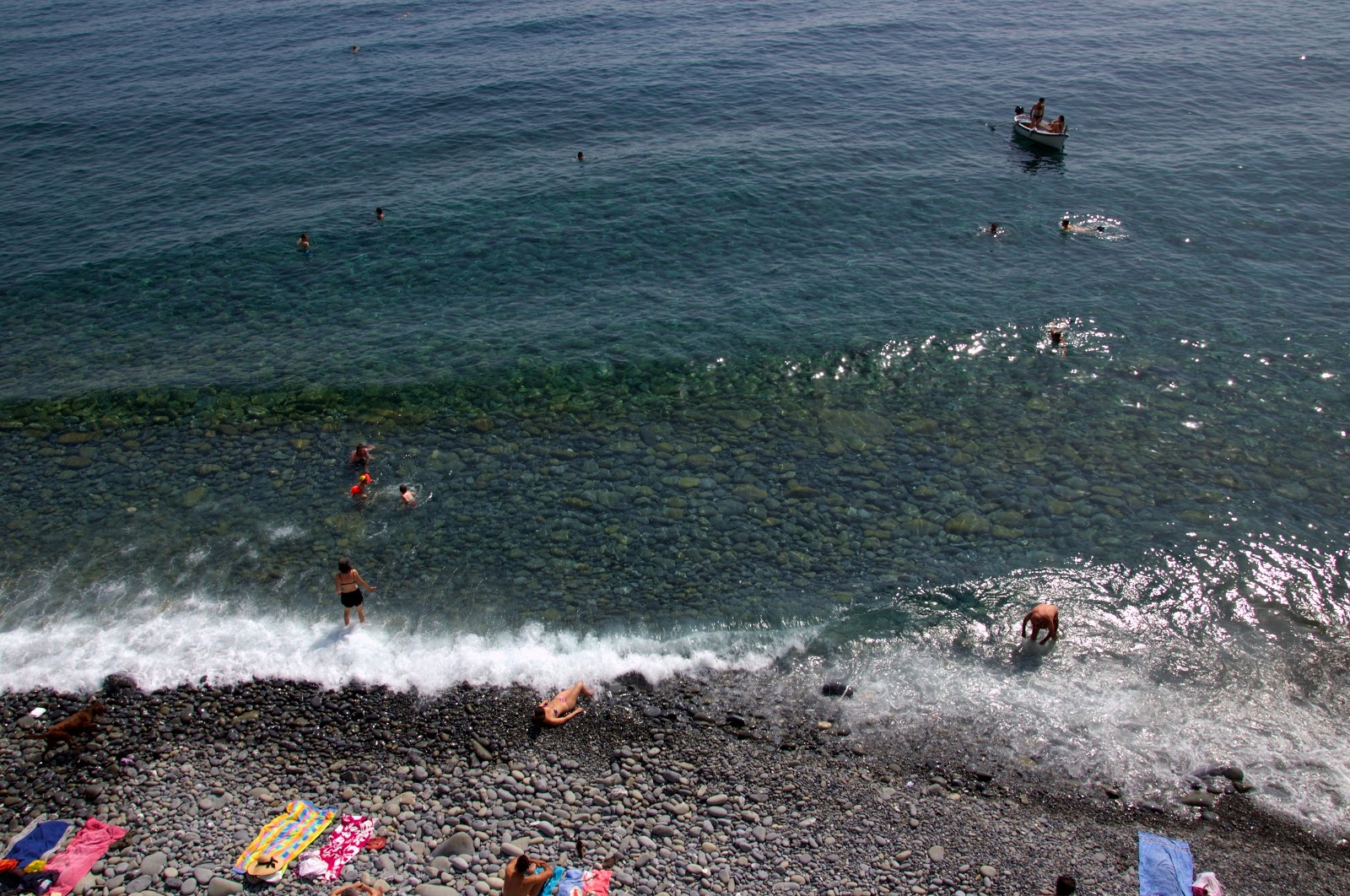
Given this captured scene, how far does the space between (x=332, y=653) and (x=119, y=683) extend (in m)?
5.02

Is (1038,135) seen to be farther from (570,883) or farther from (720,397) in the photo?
(570,883)

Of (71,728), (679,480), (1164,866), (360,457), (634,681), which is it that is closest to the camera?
(1164,866)

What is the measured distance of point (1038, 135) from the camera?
5075 centimetres

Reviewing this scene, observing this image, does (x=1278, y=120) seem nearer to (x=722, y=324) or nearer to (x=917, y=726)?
(x=722, y=324)

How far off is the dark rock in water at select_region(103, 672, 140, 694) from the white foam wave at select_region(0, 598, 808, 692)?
0.21m

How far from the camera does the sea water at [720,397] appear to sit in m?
22.2

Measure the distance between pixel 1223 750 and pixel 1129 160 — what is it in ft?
135

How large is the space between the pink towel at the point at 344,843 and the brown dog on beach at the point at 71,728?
714cm

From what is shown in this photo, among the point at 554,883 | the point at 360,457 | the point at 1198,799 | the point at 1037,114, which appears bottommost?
the point at 1198,799

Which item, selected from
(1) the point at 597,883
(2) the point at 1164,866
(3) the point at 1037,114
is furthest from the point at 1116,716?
(3) the point at 1037,114

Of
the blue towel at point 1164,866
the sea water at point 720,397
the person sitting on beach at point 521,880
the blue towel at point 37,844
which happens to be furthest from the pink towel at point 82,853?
the blue towel at point 1164,866

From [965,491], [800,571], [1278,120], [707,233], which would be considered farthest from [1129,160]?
[800,571]

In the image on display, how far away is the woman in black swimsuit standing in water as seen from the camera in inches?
887

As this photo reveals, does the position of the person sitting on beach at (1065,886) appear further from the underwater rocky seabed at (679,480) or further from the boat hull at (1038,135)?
the boat hull at (1038,135)
